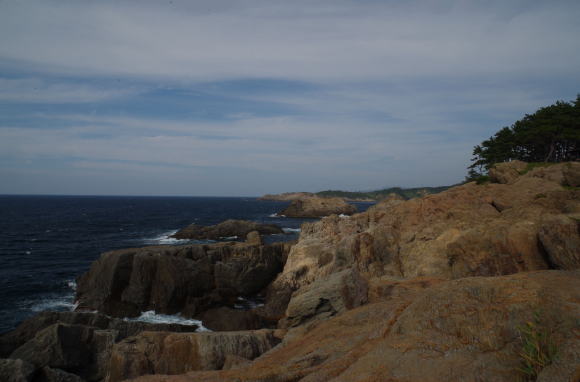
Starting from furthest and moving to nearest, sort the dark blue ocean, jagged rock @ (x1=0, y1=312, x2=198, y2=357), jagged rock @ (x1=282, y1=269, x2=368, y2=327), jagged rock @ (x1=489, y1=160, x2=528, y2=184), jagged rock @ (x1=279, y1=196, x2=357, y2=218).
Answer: jagged rock @ (x1=279, y1=196, x2=357, y2=218) → jagged rock @ (x1=489, y1=160, x2=528, y2=184) → the dark blue ocean → jagged rock @ (x1=0, y1=312, x2=198, y2=357) → jagged rock @ (x1=282, y1=269, x2=368, y2=327)

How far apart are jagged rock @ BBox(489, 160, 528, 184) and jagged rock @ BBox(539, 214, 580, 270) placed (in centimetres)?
1644

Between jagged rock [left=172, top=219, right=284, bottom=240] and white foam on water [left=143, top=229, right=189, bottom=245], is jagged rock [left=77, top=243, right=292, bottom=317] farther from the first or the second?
jagged rock [left=172, top=219, right=284, bottom=240]

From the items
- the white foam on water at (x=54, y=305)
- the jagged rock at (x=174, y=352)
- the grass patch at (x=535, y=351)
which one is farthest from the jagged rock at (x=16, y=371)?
the grass patch at (x=535, y=351)

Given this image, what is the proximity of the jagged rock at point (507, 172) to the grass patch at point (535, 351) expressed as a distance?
3278 cm

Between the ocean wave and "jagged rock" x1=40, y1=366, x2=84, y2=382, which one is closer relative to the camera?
"jagged rock" x1=40, y1=366, x2=84, y2=382

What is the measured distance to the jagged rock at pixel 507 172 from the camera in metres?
34.9

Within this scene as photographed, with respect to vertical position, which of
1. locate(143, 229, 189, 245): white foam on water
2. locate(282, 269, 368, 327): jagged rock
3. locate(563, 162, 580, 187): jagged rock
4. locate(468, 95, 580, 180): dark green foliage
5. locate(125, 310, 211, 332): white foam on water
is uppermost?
locate(468, 95, 580, 180): dark green foliage

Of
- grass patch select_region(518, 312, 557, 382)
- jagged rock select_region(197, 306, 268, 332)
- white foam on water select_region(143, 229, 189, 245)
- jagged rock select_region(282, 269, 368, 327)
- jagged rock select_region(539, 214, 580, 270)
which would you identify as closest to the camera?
grass patch select_region(518, 312, 557, 382)

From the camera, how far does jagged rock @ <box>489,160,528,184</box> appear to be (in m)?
34.9

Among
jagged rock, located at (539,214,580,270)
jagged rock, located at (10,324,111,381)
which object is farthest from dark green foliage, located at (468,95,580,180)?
jagged rock, located at (10,324,111,381)

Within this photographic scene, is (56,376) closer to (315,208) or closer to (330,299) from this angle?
(330,299)

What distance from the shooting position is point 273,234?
68.7 m

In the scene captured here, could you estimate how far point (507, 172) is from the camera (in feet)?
116

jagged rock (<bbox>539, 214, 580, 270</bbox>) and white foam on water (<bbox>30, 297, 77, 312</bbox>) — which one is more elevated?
jagged rock (<bbox>539, 214, 580, 270</bbox>)
